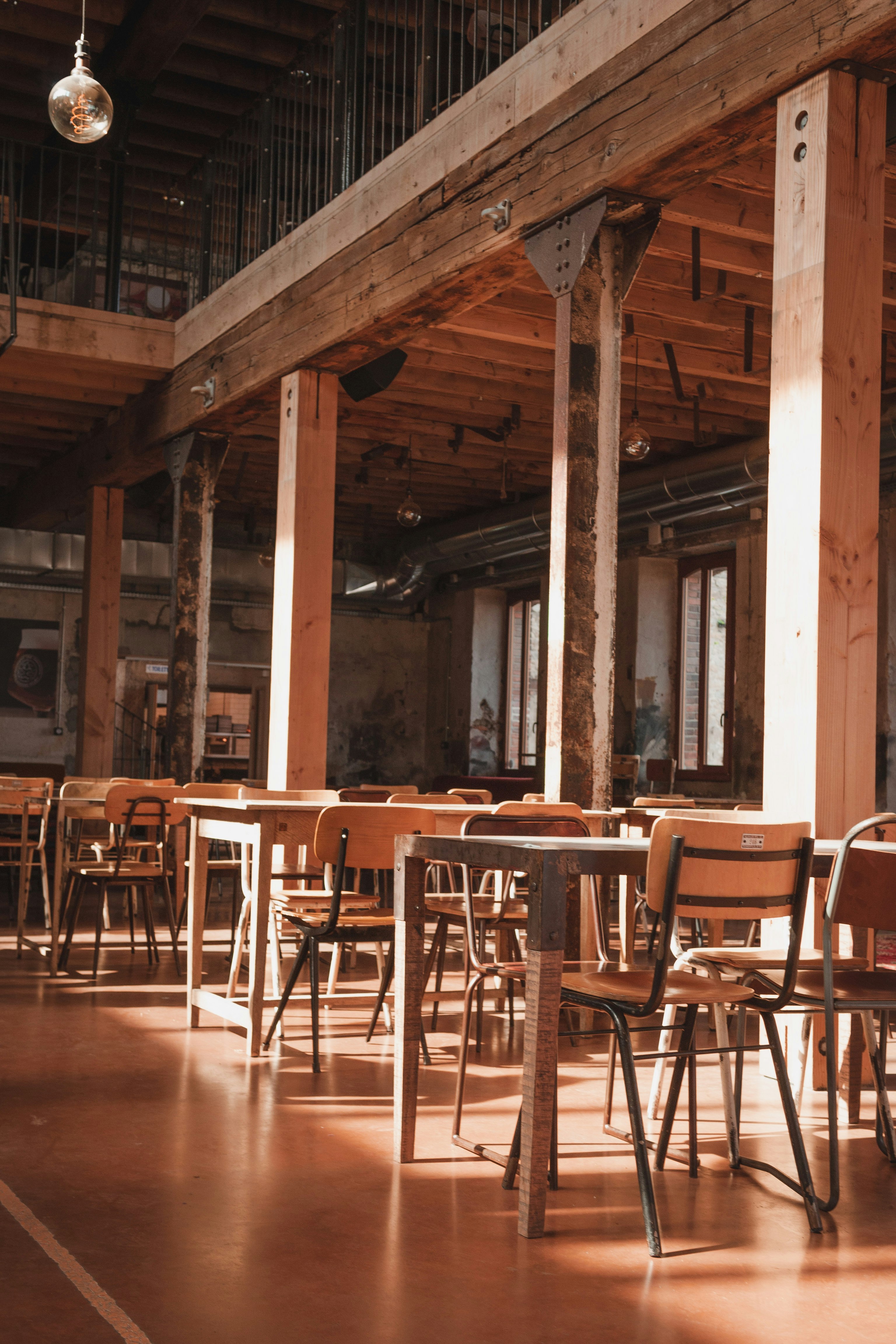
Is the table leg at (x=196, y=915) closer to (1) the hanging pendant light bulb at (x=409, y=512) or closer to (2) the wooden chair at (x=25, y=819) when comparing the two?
(2) the wooden chair at (x=25, y=819)

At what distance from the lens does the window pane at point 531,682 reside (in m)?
16.3

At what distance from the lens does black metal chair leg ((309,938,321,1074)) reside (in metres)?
4.05

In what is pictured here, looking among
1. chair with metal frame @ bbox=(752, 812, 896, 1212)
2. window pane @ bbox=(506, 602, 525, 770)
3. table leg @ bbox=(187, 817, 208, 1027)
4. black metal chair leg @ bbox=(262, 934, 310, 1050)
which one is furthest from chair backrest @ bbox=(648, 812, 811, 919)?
window pane @ bbox=(506, 602, 525, 770)

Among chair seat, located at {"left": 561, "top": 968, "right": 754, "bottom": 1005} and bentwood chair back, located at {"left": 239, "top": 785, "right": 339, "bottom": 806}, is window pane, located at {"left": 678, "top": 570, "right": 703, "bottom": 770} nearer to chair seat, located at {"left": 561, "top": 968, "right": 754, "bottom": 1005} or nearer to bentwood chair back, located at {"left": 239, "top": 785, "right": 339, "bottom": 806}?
bentwood chair back, located at {"left": 239, "top": 785, "right": 339, "bottom": 806}

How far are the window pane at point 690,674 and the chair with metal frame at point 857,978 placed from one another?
10.2 meters

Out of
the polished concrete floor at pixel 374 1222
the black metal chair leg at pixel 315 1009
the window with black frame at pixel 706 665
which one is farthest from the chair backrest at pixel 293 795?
the window with black frame at pixel 706 665

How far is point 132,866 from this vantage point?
239 inches

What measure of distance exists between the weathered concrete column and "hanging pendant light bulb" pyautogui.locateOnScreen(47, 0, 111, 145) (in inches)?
161

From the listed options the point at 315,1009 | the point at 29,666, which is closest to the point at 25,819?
the point at 315,1009

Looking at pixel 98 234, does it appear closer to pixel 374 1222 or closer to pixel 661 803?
pixel 661 803

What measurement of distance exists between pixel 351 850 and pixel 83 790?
9.03ft

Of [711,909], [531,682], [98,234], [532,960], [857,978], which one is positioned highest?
[98,234]

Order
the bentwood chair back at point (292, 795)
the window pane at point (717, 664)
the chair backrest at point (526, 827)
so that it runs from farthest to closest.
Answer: the window pane at point (717, 664), the bentwood chair back at point (292, 795), the chair backrest at point (526, 827)

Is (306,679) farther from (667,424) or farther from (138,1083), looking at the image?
(667,424)
